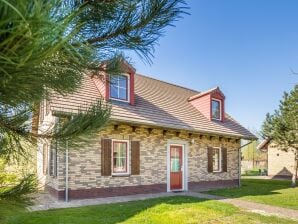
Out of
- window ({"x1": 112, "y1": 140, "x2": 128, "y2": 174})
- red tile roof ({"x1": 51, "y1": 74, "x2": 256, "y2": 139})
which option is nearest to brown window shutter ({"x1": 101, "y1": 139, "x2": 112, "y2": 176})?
window ({"x1": 112, "y1": 140, "x2": 128, "y2": 174})

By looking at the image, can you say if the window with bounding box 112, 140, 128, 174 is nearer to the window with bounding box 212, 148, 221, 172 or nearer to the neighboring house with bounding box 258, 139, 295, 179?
the window with bounding box 212, 148, 221, 172

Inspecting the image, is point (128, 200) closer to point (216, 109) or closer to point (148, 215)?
point (148, 215)

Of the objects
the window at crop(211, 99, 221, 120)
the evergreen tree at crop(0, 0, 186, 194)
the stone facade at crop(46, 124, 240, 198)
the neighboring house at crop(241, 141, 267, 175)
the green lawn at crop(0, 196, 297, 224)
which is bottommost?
the neighboring house at crop(241, 141, 267, 175)

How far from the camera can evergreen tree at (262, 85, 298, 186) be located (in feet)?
60.8

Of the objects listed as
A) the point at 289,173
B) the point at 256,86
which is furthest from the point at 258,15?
the point at 289,173

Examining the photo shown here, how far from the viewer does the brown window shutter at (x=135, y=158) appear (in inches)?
478

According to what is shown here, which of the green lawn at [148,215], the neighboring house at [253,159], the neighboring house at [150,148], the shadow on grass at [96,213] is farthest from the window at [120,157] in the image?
the neighboring house at [253,159]

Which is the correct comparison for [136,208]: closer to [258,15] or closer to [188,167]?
[188,167]

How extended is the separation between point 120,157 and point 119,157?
0.17 feet

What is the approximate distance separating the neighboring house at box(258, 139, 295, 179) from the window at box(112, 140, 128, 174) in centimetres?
1899

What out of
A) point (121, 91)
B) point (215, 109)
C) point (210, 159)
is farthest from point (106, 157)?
point (215, 109)

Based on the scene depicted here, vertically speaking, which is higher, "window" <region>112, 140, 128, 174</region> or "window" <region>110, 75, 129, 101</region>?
"window" <region>110, 75, 129, 101</region>

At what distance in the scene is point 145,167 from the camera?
1265 centimetres

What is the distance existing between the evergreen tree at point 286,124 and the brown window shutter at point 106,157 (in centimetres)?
1245
